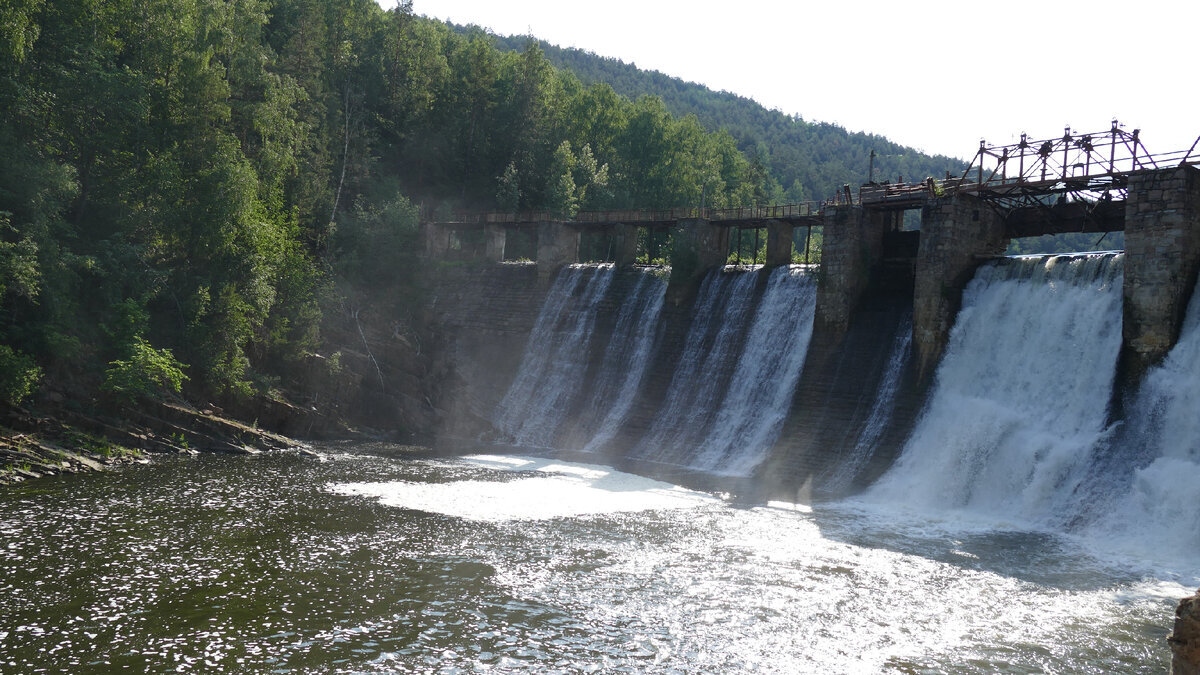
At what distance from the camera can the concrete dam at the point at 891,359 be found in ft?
92.7

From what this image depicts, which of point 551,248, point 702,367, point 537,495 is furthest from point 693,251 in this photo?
point 537,495

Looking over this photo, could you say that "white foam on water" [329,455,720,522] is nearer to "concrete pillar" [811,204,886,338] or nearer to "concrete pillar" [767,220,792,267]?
"concrete pillar" [811,204,886,338]

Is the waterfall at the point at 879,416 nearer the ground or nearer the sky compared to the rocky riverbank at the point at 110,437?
nearer the sky

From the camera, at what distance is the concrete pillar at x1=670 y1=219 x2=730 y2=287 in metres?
47.6

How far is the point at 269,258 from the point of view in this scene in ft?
139

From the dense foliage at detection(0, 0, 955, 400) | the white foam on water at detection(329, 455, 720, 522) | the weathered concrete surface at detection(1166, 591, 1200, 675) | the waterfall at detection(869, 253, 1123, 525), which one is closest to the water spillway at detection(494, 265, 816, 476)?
the white foam on water at detection(329, 455, 720, 522)

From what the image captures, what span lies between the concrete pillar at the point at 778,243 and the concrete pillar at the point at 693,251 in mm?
3702

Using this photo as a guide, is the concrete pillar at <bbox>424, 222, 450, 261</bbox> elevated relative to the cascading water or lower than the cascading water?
elevated

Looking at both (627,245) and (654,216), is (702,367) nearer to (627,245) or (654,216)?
(627,245)

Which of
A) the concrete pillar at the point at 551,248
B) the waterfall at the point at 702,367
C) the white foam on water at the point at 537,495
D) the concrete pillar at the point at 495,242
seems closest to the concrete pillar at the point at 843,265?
the waterfall at the point at 702,367

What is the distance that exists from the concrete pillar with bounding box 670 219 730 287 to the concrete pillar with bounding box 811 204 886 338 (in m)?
9.10

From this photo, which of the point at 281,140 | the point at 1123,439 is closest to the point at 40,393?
the point at 281,140

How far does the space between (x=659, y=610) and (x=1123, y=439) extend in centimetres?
1824

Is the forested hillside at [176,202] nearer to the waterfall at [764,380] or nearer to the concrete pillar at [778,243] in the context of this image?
the waterfall at [764,380]
